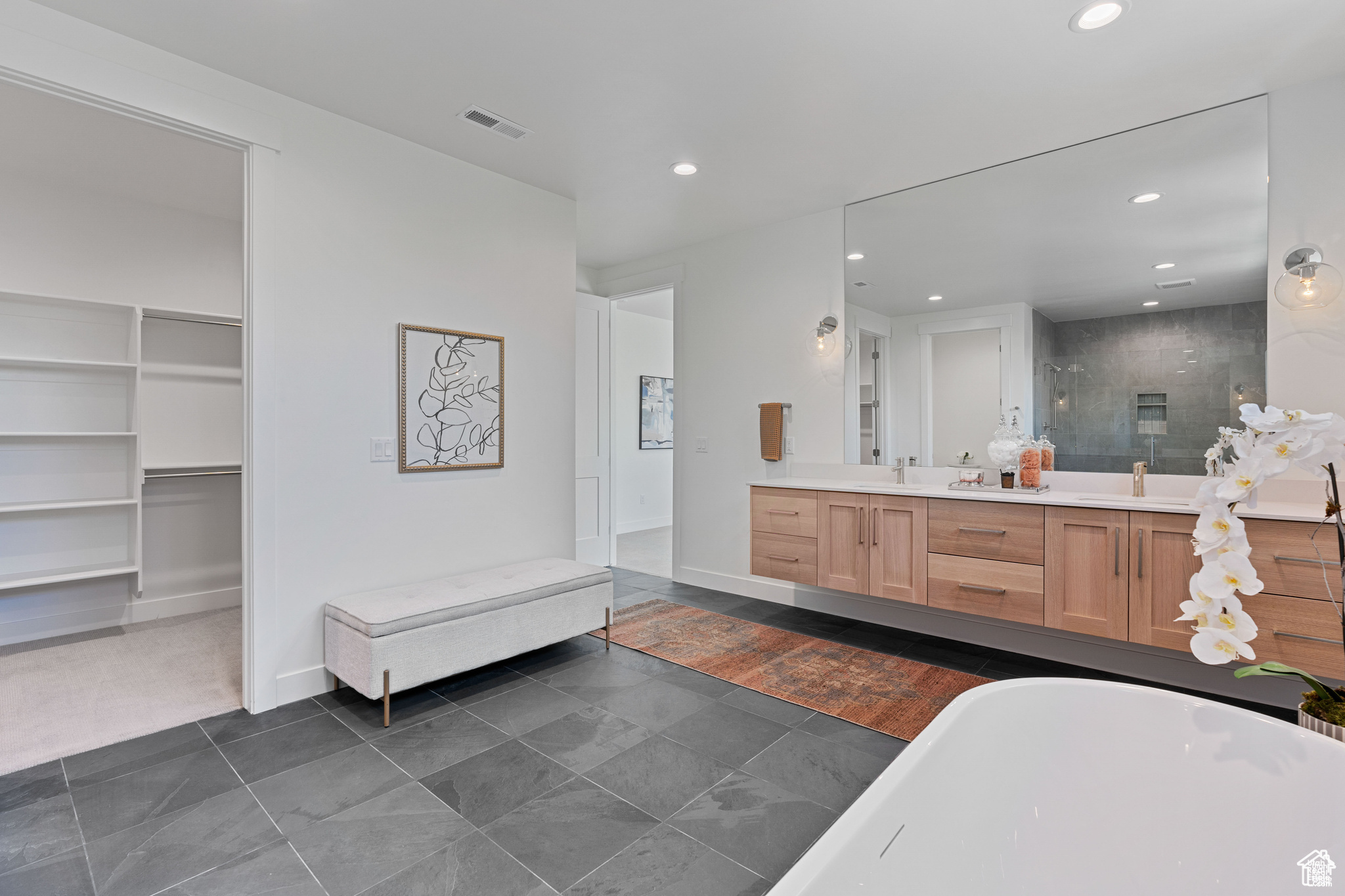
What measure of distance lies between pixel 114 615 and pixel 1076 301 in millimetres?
5704

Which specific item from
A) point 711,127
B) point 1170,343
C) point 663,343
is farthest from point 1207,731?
point 663,343

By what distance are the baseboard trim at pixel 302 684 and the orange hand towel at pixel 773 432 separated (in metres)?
2.84

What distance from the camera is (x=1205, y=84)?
8.34 feet

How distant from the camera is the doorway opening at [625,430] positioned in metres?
5.18

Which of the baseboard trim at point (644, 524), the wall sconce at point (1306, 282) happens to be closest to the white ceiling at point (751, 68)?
the wall sconce at point (1306, 282)

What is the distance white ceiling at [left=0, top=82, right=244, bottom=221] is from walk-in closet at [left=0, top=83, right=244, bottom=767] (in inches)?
0.5

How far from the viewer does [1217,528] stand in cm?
131

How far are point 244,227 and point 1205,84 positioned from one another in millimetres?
4012

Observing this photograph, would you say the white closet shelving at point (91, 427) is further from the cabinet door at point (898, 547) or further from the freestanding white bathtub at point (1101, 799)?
the freestanding white bathtub at point (1101, 799)

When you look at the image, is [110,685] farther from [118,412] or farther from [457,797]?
[457,797]

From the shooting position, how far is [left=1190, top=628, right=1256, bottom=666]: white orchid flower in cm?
128

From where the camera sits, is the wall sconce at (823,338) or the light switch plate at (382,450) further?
the wall sconce at (823,338)

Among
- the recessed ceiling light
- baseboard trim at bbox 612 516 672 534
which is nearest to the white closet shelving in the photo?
baseboard trim at bbox 612 516 672 534

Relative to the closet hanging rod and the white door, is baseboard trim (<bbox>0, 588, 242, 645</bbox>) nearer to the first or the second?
the closet hanging rod
